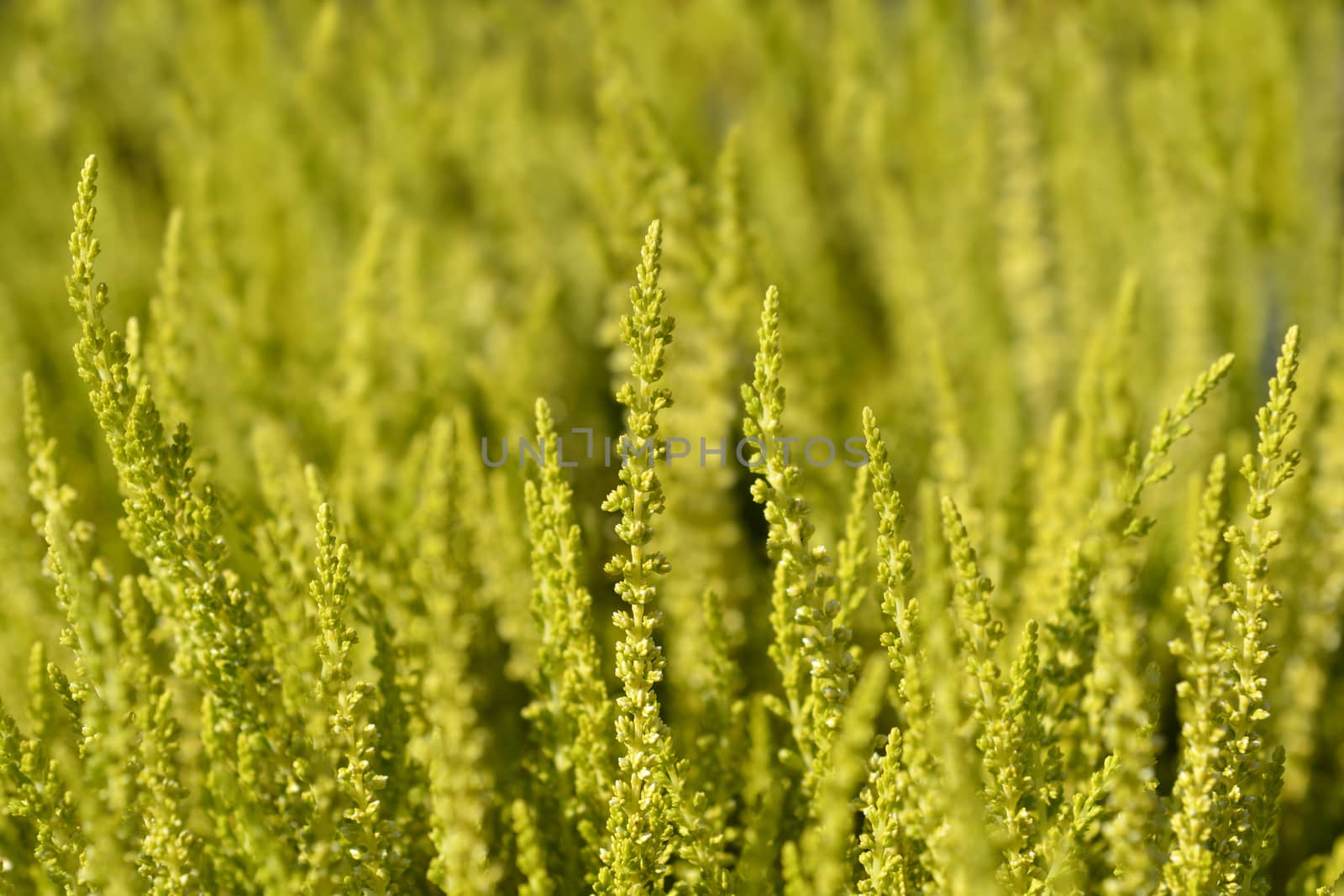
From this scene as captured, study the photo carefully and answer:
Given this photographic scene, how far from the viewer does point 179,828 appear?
538 millimetres

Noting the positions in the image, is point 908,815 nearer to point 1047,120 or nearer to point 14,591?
point 14,591

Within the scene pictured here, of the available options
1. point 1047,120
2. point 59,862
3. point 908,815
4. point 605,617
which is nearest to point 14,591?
point 59,862

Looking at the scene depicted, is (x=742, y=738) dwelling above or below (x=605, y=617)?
below

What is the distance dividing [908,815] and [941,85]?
3.26ft

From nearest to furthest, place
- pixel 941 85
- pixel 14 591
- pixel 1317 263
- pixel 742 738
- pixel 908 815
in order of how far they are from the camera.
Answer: pixel 908 815, pixel 742 738, pixel 14 591, pixel 1317 263, pixel 941 85

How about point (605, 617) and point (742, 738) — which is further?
point (605, 617)

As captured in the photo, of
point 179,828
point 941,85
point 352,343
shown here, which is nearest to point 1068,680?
point 179,828

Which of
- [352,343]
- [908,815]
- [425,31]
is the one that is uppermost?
[425,31]

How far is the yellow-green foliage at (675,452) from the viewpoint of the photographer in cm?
51

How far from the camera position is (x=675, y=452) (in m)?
0.90

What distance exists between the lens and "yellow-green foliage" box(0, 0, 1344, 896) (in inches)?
20.1

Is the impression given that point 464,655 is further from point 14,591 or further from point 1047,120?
point 1047,120

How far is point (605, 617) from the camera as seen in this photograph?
916 mm

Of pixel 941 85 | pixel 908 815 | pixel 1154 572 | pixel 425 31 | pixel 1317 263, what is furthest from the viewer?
pixel 425 31
